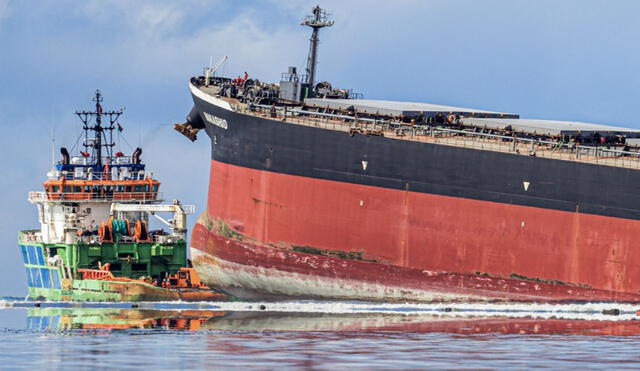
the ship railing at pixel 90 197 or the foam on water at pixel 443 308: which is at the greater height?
the ship railing at pixel 90 197

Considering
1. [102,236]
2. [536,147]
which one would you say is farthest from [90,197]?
[536,147]

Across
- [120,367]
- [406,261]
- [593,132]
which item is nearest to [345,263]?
[406,261]

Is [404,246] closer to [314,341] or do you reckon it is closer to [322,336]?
[322,336]

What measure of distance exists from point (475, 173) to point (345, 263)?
664 cm

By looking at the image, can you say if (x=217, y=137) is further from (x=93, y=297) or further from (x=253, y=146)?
(x=93, y=297)

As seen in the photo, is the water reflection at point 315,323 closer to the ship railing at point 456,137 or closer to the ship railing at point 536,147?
the ship railing at point 536,147

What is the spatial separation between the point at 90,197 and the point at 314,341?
26.4 metres

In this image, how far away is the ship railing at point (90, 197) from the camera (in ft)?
239

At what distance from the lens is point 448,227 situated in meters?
60.8

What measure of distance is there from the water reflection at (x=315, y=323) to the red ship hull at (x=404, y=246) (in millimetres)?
2504

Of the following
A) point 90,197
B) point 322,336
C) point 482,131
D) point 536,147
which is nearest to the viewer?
point 322,336

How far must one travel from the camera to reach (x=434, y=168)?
199 ft

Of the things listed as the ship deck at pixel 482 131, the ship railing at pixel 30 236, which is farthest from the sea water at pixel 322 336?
the ship railing at pixel 30 236

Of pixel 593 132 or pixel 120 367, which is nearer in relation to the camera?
pixel 120 367
